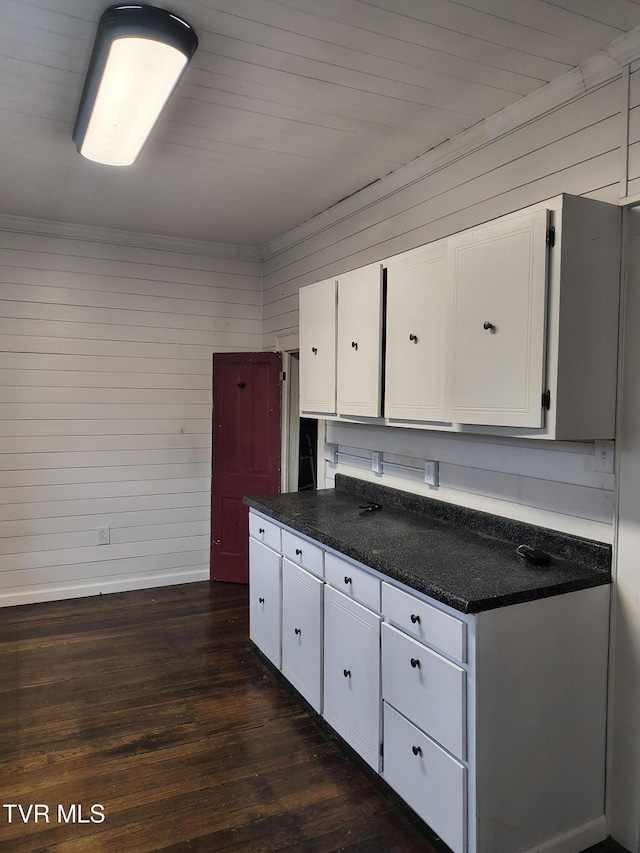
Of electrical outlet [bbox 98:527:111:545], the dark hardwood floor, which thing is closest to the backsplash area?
the dark hardwood floor

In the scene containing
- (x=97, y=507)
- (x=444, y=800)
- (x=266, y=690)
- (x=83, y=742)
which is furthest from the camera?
(x=97, y=507)

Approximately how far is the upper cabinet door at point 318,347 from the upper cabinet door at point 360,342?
0.24 feet

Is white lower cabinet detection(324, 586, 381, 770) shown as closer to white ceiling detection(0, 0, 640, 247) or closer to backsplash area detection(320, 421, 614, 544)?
backsplash area detection(320, 421, 614, 544)

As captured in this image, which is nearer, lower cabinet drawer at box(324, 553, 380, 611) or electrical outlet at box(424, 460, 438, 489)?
lower cabinet drawer at box(324, 553, 380, 611)

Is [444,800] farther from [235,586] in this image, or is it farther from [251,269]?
[251,269]

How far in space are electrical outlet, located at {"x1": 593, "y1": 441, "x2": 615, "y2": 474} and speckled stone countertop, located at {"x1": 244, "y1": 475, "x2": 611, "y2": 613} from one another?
260 millimetres

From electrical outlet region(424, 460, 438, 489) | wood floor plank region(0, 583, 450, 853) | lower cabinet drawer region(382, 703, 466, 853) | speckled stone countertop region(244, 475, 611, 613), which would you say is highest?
electrical outlet region(424, 460, 438, 489)

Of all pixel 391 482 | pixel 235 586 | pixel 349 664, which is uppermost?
pixel 391 482

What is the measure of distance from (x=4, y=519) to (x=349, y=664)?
299 cm

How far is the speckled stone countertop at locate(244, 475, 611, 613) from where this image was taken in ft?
6.16

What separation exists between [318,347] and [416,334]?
892 millimetres

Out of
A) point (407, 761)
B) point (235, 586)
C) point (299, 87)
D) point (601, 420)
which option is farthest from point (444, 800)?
point (235, 586)

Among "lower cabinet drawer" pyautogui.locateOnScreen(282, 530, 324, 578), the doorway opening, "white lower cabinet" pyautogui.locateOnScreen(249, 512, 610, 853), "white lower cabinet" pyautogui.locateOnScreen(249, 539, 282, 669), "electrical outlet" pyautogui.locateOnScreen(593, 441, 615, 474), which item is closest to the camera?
"white lower cabinet" pyautogui.locateOnScreen(249, 512, 610, 853)

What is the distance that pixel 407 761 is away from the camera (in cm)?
206
